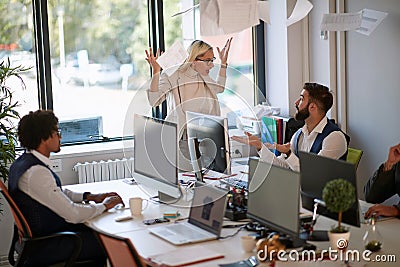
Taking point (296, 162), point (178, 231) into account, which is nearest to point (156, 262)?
point (178, 231)

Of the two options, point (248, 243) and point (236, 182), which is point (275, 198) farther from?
point (236, 182)

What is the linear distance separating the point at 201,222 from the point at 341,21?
2296 mm

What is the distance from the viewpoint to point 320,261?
2.84 metres

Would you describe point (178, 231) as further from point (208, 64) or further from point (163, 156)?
point (208, 64)

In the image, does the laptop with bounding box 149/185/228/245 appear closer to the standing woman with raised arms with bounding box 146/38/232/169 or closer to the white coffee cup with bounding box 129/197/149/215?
the white coffee cup with bounding box 129/197/149/215

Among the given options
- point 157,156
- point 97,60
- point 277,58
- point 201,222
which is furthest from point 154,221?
point 277,58

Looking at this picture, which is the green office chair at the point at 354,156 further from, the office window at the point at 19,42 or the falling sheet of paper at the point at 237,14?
the office window at the point at 19,42

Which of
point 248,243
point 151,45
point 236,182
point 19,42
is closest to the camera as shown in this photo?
point 248,243

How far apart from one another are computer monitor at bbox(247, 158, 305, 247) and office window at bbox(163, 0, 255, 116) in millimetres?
2501

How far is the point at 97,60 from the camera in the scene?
18.6 feet

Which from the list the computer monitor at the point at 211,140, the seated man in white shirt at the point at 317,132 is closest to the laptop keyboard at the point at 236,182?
the computer monitor at the point at 211,140

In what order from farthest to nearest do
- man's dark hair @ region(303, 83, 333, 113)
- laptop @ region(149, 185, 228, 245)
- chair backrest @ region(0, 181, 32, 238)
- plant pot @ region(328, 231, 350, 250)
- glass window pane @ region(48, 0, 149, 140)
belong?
glass window pane @ region(48, 0, 149, 140)
man's dark hair @ region(303, 83, 333, 113)
chair backrest @ region(0, 181, 32, 238)
laptop @ region(149, 185, 228, 245)
plant pot @ region(328, 231, 350, 250)

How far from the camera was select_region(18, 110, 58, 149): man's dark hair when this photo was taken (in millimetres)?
3727

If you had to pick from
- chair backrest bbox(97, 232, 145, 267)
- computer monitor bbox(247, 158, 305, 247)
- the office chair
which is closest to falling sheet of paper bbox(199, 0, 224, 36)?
computer monitor bbox(247, 158, 305, 247)
